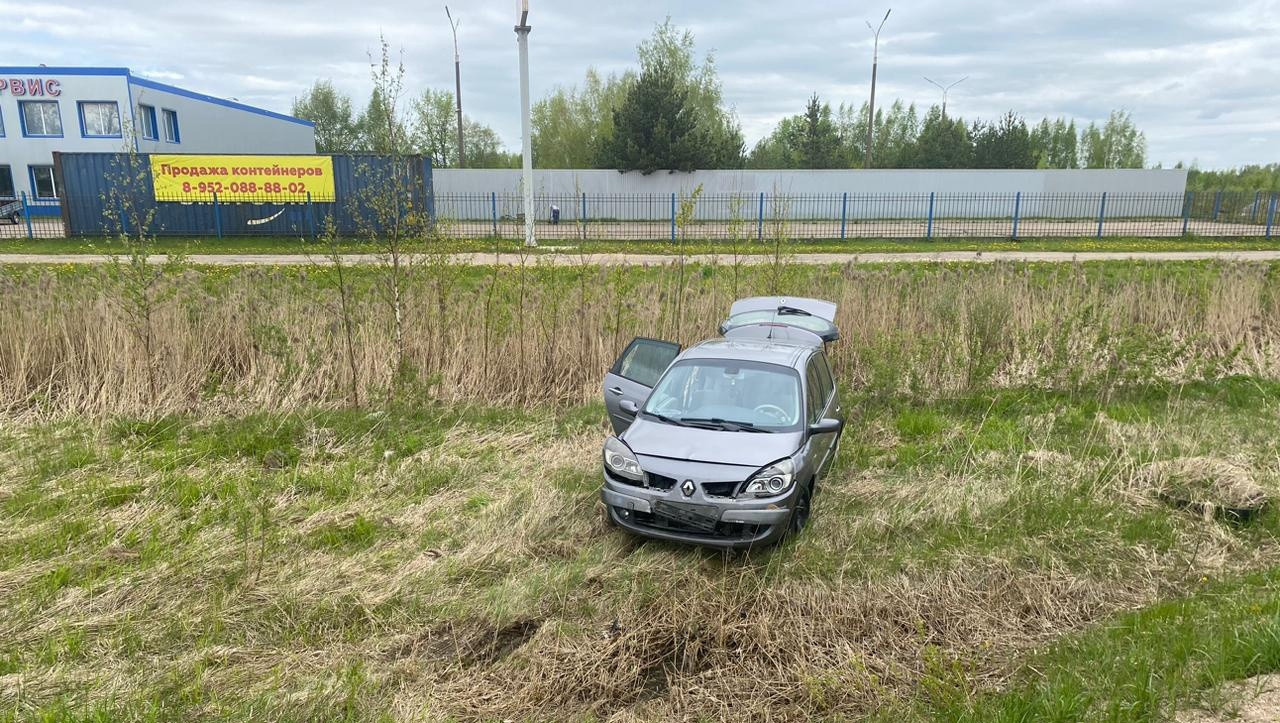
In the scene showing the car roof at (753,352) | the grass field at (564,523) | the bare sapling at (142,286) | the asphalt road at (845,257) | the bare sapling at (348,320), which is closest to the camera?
the grass field at (564,523)

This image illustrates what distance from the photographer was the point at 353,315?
30.0 ft

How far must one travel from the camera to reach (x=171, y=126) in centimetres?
3950

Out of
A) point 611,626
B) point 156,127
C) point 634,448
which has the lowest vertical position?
point 611,626

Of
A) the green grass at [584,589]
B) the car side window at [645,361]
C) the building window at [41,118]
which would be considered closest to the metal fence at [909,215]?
the car side window at [645,361]

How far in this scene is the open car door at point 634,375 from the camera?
21.4ft

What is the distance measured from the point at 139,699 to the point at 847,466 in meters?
5.48

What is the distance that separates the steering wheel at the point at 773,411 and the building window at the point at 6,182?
45.5 metres

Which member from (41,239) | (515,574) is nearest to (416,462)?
(515,574)

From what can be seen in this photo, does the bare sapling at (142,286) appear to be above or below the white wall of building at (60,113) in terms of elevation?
below

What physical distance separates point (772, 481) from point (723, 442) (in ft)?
1.57

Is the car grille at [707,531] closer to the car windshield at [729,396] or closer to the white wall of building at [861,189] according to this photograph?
the car windshield at [729,396]

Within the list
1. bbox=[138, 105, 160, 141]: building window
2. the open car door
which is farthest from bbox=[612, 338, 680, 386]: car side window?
bbox=[138, 105, 160, 141]: building window

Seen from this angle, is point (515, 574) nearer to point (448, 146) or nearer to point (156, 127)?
point (156, 127)

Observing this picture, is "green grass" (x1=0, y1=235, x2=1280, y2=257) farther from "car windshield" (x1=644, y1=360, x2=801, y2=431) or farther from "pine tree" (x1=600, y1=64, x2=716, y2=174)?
"car windshield" (x1=644, y1=360, x2=801, y2=431)
